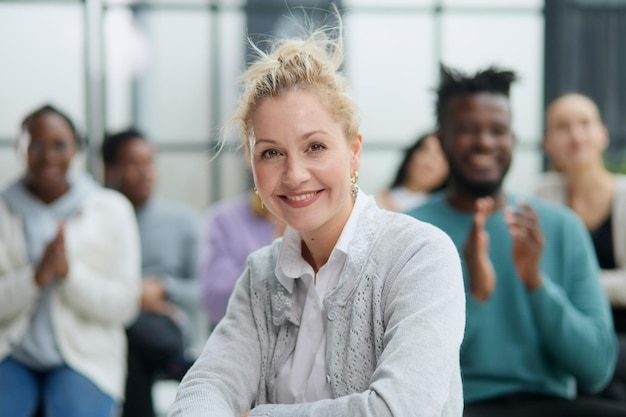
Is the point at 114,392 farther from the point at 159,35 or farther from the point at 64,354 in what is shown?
the point at 159,35

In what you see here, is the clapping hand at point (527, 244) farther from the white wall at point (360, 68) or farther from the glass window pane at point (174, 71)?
the glass window pane at point (174, 71)

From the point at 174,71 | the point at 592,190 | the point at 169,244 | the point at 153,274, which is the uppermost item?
the point at 174,71

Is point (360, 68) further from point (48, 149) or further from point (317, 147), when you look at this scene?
point (317, 147)

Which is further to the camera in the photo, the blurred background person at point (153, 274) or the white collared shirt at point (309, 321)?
the blurred background person at point (153, 274)

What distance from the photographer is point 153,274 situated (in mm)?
3934

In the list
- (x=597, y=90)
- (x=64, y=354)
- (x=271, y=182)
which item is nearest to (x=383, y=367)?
(x=271, y=182)

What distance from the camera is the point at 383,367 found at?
4.86ft

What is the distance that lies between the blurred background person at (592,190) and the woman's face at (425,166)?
1.95 feet

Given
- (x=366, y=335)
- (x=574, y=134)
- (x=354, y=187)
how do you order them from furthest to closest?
(x=574, y=134)
(x=354, y=187)
(x=366, y=335)

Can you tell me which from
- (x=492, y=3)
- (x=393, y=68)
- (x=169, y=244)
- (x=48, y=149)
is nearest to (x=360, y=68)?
(x=393, y=68)

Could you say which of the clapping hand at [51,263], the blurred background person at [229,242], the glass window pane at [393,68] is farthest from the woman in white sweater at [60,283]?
the glass window pane at [393,68]

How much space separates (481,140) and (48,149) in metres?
1.53

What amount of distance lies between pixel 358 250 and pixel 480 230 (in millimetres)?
821

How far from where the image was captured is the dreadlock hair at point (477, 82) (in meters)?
2.60
